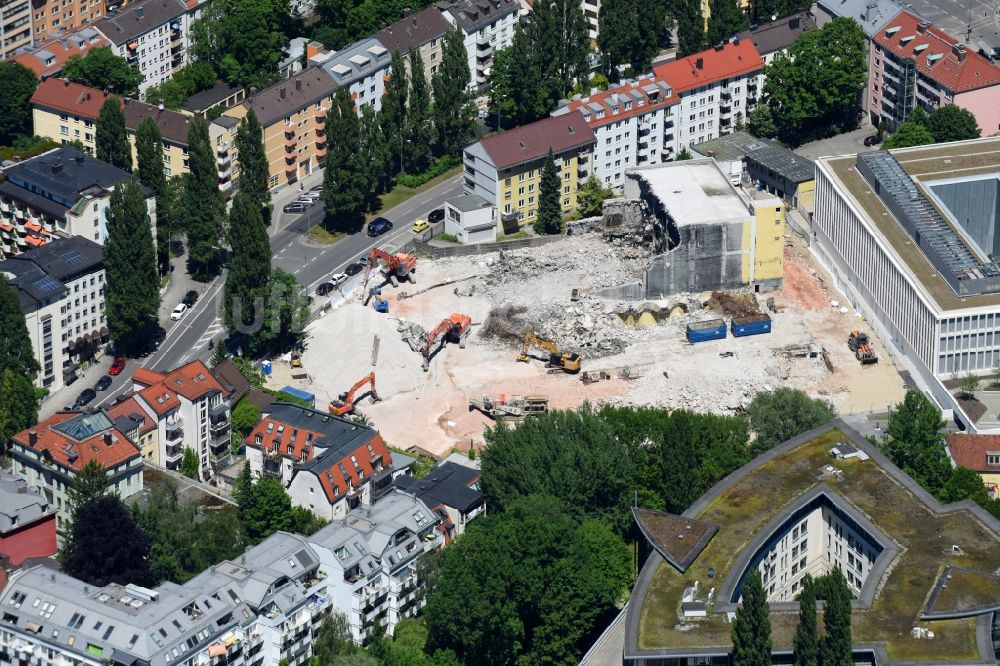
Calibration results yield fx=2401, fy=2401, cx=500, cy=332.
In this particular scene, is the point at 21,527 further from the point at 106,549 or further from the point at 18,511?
the point at 106,549

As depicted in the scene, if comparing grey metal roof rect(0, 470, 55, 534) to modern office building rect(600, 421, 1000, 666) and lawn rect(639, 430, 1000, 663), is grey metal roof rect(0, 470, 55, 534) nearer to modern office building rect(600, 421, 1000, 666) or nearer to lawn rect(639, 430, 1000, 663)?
modern office building rect(600, 421, 1000, 666)

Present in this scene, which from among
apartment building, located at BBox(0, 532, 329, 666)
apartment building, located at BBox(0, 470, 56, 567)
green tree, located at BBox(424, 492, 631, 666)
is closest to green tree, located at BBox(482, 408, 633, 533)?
green tree, located at BBox(424, 492, 631, 666)

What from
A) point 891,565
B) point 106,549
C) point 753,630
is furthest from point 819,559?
point 106,549

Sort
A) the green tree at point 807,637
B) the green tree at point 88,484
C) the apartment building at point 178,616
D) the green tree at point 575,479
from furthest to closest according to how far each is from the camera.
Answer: the green tree at point 88,484 → the green tree at point 575,479 → the apartment building at point 178,616 → the green tree at point 807,637

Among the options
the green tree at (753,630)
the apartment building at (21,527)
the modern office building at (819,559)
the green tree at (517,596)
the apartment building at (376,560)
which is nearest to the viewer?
the green tree at (753,630)

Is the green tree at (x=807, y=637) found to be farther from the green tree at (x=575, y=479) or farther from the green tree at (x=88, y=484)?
the green tree at (x=88, y=484)

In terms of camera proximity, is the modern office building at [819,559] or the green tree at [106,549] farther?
the green tree at [106,549]

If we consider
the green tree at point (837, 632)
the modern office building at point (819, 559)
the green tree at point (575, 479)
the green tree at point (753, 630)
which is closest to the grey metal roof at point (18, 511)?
the green tree at point (575, 479)

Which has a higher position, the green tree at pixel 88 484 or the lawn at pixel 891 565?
the lawn at pixel 891 565

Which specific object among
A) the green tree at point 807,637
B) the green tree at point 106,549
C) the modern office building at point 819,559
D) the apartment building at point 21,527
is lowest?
the apartment building at point 21,527
